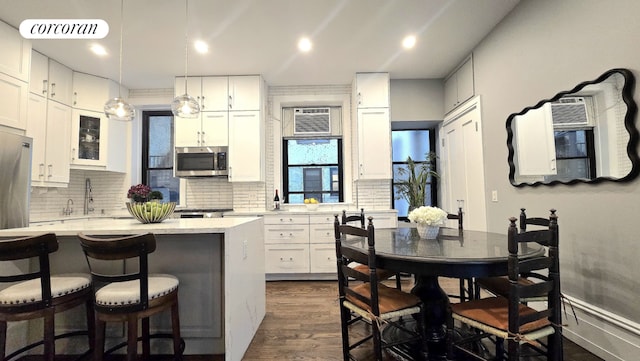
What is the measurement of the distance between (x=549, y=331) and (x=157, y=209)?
8.39ft

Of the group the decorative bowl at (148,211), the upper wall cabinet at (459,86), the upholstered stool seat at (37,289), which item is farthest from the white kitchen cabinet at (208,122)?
the upper wall cabinet at (459,86)

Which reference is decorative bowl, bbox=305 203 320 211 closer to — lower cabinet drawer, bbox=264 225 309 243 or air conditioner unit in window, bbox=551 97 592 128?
lower cabinet drawer, bbox=264 225 309 243

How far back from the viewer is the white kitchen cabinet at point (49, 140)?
345 centimetres

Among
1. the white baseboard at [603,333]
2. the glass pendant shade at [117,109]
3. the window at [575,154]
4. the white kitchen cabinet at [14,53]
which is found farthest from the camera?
the white kitchen cabinet at [14,53]

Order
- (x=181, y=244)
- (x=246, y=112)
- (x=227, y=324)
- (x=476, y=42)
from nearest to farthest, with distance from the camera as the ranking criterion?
(x=227, y=324)
(x=181, y=244)
(x=476, y=42)
(x=246, y=112)

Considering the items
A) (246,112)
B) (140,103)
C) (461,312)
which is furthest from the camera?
(140,103)

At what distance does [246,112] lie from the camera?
4.18 m

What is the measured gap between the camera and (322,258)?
12.9 feet

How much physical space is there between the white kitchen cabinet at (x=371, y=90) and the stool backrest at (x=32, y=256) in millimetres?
3631

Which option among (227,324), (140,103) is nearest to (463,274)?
(227,324)

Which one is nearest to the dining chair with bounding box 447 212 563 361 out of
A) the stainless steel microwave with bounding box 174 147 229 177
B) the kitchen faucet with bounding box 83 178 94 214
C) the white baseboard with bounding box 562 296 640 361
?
the white baseboard with bounding box 562 296 640 361

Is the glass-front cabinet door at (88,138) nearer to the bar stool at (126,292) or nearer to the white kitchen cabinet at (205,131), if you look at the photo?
the white kitchen cabinet at (205,131)

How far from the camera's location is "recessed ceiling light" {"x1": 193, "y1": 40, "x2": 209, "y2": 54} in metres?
3.31

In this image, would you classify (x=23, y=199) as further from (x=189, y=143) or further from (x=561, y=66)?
(x=561, y=66)
